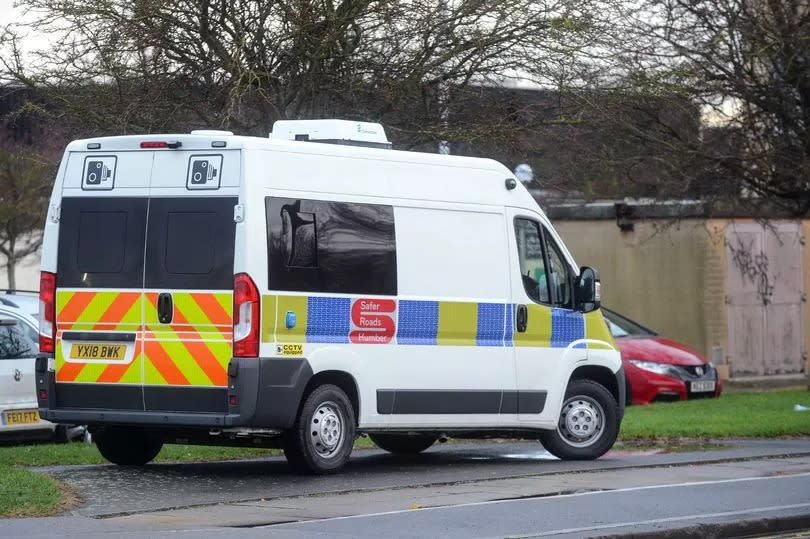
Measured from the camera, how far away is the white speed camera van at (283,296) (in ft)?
38.7

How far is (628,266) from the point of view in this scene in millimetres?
28234

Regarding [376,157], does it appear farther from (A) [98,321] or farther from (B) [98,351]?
(B) [98,351]

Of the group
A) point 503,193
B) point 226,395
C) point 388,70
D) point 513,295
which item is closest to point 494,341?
point 513,295

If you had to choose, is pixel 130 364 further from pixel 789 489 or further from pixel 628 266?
pixel 628 266

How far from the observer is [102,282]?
12242mm

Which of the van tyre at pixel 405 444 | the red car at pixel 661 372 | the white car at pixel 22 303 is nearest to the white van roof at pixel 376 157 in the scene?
the van tyre at pixel 405 444

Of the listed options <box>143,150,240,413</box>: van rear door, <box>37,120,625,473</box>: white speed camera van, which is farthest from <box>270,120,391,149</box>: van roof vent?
<box>143,150,240,413</box>: van rear door

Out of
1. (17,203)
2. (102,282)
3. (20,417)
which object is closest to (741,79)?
(20,417)

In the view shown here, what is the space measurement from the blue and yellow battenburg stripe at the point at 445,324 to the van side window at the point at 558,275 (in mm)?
111

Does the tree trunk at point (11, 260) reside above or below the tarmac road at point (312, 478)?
above

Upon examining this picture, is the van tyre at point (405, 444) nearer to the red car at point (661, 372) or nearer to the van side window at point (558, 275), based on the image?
the van side window at point (558, 275)

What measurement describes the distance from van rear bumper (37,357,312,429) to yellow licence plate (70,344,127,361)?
22 cm

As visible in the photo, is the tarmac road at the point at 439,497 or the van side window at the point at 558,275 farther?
the van side window at the point at 558,275

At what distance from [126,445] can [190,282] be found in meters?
2.09
